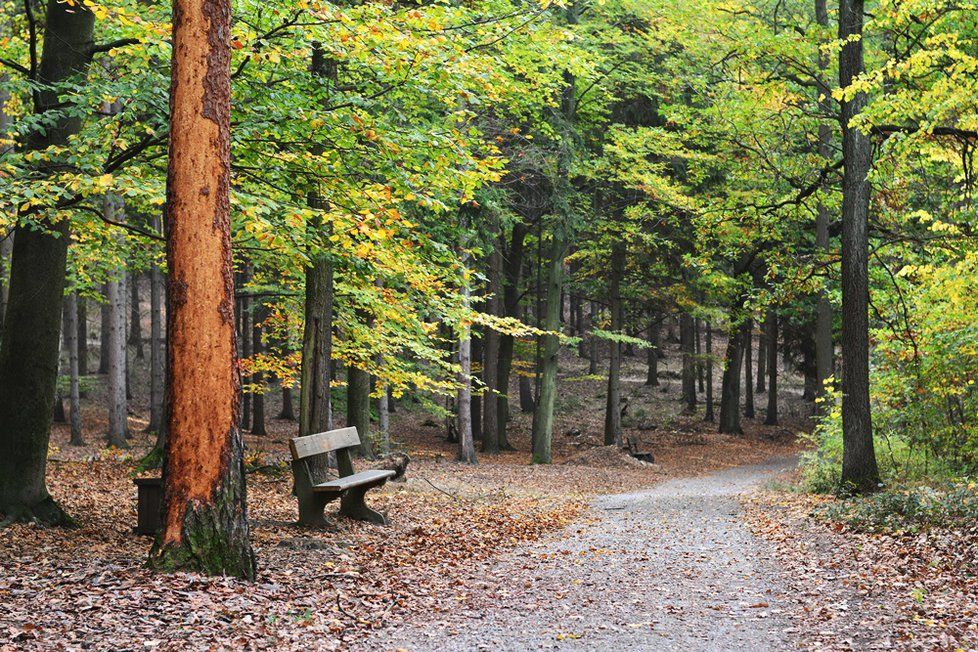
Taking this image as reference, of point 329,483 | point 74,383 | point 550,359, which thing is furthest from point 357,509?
point 550,359

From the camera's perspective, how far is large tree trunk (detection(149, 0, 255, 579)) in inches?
225

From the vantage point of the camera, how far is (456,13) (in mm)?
9320

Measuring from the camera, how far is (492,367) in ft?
77.0

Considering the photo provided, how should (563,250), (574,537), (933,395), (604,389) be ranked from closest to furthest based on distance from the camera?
(574,537), (933,395), (563,250), (604,389)

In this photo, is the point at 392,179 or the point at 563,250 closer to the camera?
the point at 392,179

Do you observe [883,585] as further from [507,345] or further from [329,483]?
[507,345]

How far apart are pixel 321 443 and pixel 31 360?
2.93 m

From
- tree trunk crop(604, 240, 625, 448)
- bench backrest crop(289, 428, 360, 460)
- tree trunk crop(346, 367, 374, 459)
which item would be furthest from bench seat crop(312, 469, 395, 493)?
tree trunk crop(604, 240, 625, 448)

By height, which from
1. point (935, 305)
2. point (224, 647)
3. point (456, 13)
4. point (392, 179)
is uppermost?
point (456, 13)

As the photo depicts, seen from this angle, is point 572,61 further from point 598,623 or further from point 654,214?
point 654,214

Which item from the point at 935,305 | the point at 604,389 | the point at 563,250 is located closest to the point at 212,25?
the point at 935,305

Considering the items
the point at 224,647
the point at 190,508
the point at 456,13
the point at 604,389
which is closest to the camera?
the point at 224,647

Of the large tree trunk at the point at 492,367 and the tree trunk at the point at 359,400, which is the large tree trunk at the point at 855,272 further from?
the large tree trunk at the point at 492,367

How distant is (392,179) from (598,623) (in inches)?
189
